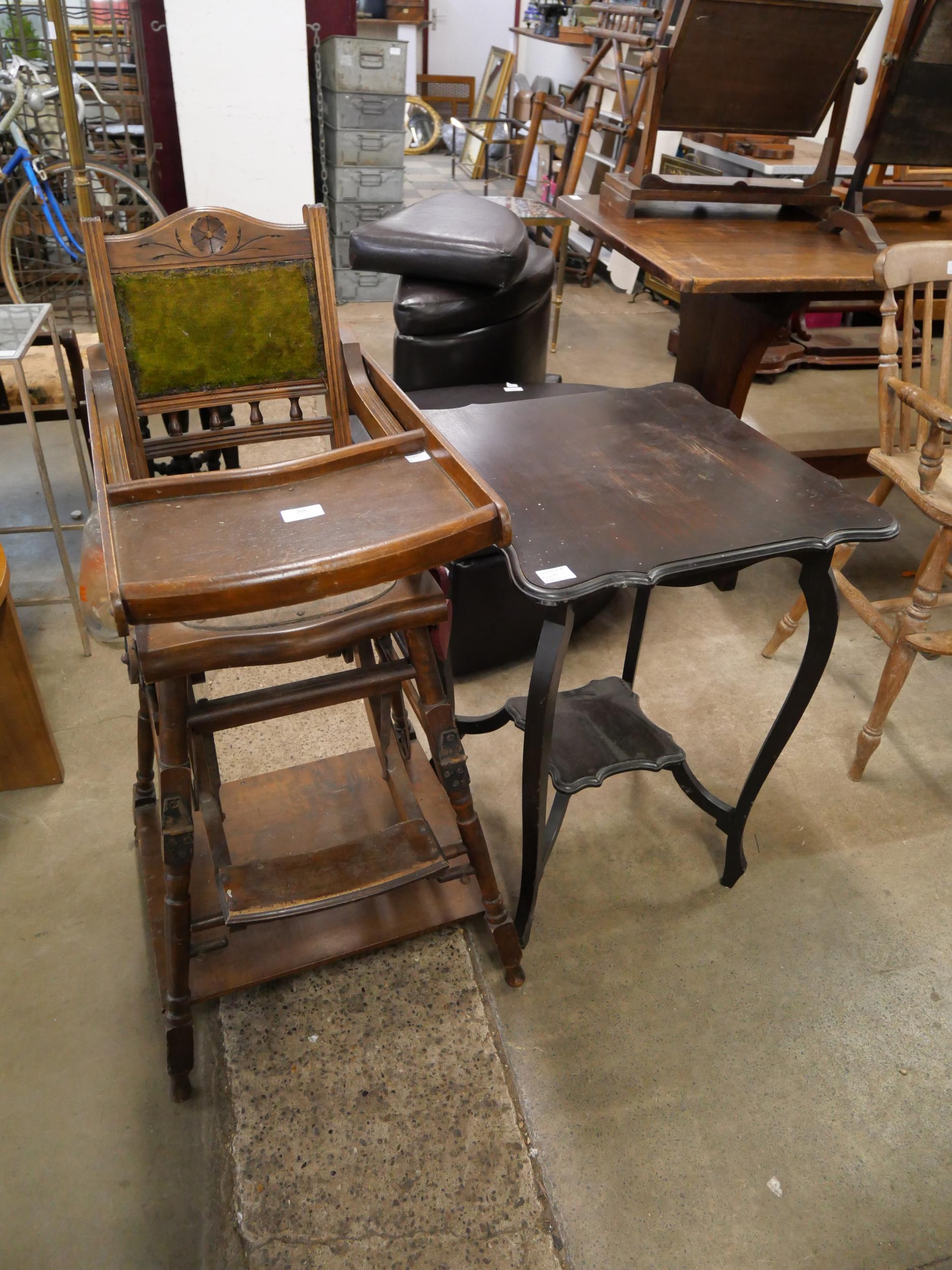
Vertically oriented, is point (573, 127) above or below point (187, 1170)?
above

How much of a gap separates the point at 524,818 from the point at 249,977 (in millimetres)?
524

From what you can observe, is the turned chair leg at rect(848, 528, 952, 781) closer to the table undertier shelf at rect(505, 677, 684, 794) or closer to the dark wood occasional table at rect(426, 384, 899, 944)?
the dark wood occasional table at rect(426, 384, 899, 944)

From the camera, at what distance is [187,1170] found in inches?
51.7

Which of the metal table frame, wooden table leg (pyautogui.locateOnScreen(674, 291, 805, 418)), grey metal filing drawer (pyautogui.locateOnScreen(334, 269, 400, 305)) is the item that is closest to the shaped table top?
wooden table leg (pyautogui.locateOnScreen(674, 291, 805, 418))

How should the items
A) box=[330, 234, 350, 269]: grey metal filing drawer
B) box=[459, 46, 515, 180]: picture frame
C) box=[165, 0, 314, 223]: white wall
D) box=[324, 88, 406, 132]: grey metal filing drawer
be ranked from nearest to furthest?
box=[165, 0, 314, 223]: white wall → box=[324, 88, 406, 132]: grey metal filing drawer → box=[330, 234, 350, 269]: grey metal filing drawer → box=[459, 46, 515, 180]: picture frame

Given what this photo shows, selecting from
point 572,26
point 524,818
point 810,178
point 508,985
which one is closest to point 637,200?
point 810,178

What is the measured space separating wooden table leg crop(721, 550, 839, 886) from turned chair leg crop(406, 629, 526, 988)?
0.55 m

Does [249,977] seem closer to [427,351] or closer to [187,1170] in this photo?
[187,1170]

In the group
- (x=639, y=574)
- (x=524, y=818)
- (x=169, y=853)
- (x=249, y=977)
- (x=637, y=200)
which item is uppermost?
(x=637, y=200)

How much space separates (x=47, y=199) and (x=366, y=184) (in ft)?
4.94

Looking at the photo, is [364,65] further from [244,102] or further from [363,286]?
[363,286]

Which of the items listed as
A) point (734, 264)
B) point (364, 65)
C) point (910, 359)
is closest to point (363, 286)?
point (364, 65)

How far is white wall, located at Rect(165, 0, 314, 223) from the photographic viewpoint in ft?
12.5

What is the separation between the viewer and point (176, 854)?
1.19 metres
